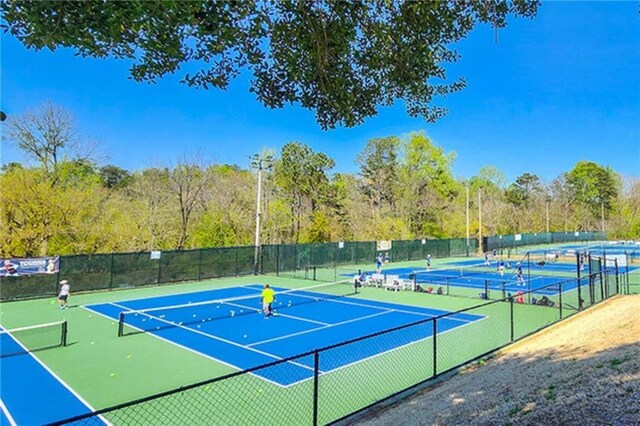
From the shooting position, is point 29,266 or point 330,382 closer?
point 330,382

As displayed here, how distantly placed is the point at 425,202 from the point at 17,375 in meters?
55.0

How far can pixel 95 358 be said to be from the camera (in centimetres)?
1170

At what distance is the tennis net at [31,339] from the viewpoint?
12398 mm

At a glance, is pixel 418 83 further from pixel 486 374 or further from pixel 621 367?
pixel 486 374

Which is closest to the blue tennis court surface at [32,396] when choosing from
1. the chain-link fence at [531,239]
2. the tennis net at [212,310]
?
the tennis net at [212,310]

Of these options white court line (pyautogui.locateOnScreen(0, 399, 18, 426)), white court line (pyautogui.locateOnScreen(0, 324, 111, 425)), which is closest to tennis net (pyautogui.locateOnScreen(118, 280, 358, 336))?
white court line (pyautogui.locateOnScreen(0, 324, 111, 425))

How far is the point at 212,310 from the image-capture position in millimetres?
19109

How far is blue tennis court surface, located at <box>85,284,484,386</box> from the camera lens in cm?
1184

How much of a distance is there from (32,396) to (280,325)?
28.1 feet

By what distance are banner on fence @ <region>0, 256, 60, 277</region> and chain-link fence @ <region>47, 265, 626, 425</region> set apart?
16375 mm

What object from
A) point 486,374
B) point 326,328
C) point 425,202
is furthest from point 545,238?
point 486,374

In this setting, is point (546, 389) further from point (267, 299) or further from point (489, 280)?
point (489, 280)

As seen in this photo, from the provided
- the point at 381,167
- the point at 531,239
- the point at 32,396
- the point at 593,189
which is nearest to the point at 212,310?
the point at 32,396

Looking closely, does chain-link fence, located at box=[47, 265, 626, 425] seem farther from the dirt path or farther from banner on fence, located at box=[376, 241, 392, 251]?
banner on fence, located at box=[376, 241, 392, 251]
